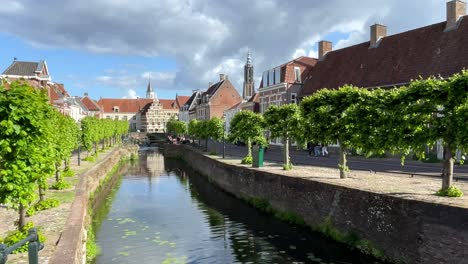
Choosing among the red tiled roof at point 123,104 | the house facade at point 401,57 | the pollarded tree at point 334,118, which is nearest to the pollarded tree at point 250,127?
the pollarded tree at point 334,118

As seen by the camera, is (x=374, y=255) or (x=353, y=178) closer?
(x=374, y=255)

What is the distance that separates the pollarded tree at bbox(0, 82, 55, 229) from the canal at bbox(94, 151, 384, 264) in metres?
6.55

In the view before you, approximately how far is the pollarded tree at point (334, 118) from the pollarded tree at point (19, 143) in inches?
511

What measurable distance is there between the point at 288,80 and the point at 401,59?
54.0 feet

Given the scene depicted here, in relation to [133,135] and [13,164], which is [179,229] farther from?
[133,135]

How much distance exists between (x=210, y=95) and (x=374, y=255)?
266 feet

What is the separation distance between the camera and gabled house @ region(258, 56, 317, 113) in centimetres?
4800

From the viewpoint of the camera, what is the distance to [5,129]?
8.45 metres

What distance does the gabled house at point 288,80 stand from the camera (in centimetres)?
4800

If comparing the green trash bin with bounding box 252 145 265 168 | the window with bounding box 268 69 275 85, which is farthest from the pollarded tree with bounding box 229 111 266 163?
the window with bounding box 268 69 275 85

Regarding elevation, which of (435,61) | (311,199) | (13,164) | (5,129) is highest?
(435,61)

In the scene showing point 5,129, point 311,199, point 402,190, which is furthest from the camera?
point 311,199

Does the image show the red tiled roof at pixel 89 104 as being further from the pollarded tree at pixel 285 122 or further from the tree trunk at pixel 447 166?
the tree trunk at pixel 447 166

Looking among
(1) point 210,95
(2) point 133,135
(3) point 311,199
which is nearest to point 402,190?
(3) point 311,199
